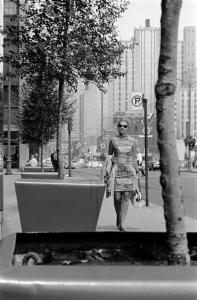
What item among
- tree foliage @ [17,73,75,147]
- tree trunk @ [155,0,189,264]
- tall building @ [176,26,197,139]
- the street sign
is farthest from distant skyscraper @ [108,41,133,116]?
tree trunk @ [155,0,189,264]

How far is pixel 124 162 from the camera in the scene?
7766 millimetres

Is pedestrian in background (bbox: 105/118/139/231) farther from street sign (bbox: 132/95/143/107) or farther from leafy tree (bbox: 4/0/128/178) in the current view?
street sign (bbox: 132/95/143/107)

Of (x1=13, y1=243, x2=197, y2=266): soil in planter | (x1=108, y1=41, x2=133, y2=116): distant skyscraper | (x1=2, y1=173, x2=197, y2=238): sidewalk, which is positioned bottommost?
(x1=2, y1=173, x2=197, y2=238): sidewalk

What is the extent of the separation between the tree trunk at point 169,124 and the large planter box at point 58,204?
12.6 ft

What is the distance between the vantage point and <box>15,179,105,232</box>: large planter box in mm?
6727

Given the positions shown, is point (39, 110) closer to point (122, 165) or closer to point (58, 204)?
point (122, 165)

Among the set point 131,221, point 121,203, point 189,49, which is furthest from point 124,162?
point 189,49

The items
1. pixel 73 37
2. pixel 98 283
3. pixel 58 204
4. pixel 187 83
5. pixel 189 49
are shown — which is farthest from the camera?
pixel 187 83

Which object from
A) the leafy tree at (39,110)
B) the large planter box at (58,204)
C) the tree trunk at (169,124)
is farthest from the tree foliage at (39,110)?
the tree trunk at (169,124)

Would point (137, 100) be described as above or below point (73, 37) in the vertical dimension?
below

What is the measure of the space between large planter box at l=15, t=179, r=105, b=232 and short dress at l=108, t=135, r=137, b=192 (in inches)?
36.1

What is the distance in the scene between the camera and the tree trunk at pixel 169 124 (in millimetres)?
2867

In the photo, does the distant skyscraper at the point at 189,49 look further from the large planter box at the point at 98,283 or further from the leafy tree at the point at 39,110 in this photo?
the leafy tree at the point at 39,110

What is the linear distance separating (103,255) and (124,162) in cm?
454
